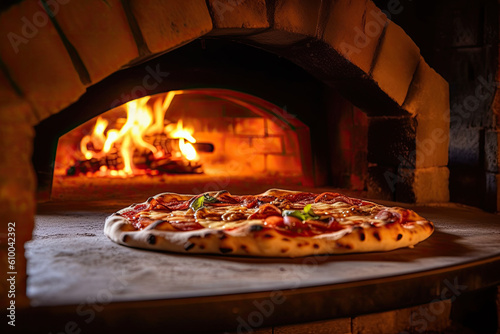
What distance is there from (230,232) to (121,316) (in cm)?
75

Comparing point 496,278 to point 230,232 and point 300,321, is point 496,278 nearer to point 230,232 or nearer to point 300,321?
point 300,321

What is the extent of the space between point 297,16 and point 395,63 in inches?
40.8

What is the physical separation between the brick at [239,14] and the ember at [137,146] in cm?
325

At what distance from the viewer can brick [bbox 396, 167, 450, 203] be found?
3.99 m

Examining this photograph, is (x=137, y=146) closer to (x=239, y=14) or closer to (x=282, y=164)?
(x=282, y=164)

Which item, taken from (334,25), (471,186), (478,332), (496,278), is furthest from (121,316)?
(471,186)

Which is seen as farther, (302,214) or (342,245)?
(302,214)

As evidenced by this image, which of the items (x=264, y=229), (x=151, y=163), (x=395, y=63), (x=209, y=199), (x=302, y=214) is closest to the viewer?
(x=264, y=229)

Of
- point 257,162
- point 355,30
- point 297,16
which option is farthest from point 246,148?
point 297,16

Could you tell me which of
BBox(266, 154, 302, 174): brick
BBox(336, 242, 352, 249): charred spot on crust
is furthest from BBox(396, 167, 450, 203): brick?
BBox(266, 154, 302, 174): brick

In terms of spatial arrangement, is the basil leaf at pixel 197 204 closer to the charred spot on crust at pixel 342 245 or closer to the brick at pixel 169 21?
the brick at pixel 169 21

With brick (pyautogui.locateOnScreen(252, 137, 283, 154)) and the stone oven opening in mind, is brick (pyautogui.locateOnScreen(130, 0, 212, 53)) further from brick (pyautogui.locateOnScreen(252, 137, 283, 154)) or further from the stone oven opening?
brick (pyautogui.locateOnScreen(252, 137, 283, 154))

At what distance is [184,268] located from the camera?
200cm

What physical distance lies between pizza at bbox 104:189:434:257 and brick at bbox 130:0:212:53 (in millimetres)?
886
